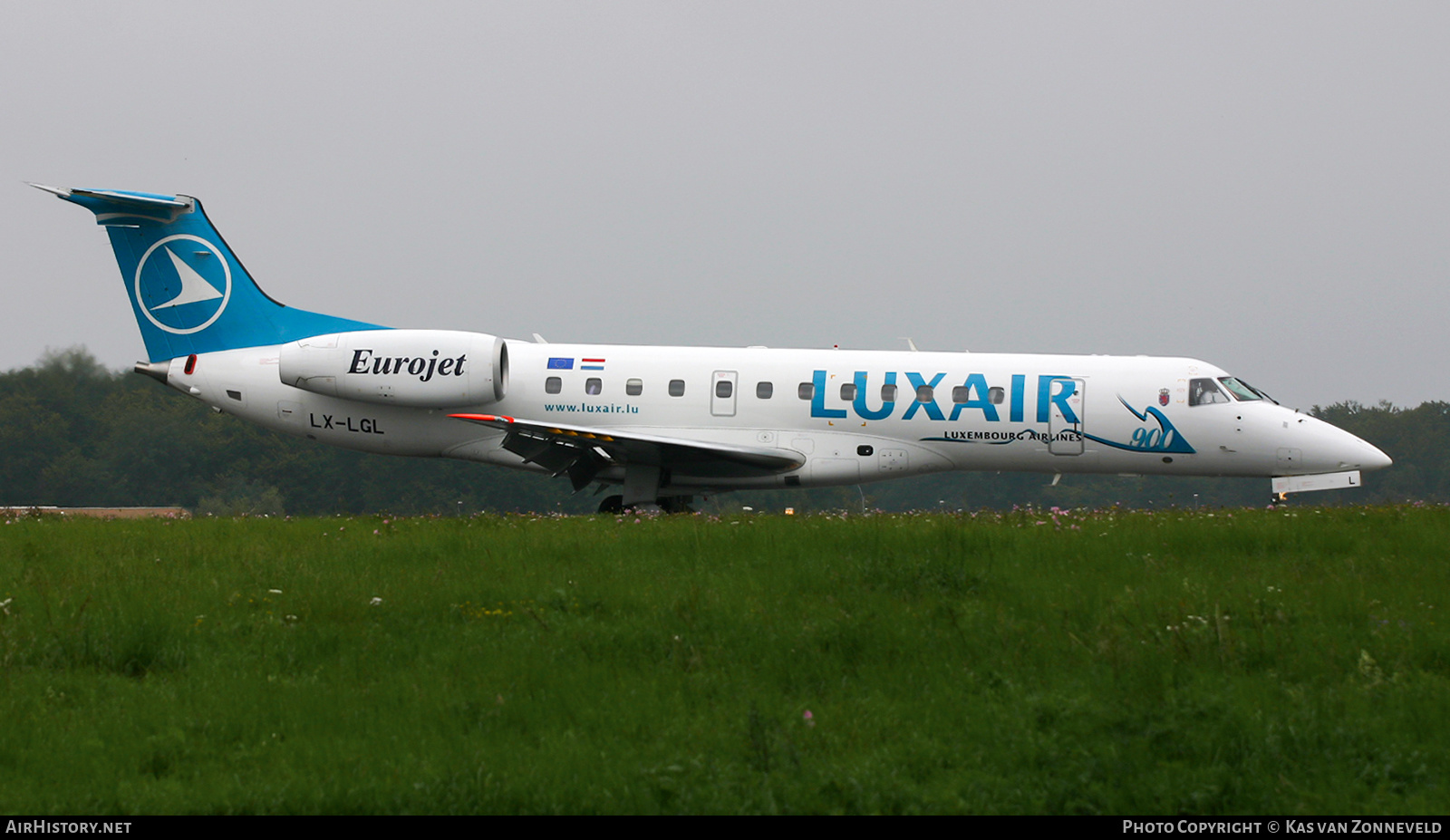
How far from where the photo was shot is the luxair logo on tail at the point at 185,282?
21.7m

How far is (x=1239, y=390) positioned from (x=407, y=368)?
1393cm

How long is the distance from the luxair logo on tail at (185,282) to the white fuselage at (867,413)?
1102mm

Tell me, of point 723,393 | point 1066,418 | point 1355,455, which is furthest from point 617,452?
point 1355,455

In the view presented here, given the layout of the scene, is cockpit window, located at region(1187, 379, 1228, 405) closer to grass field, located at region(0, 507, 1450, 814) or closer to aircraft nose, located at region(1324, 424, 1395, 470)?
aircraft nose, located at region(1324, 424, 1395, 470)

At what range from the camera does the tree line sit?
176 ft

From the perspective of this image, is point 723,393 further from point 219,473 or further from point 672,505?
point 219,473

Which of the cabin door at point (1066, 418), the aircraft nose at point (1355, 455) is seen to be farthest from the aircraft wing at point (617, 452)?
the aircraft nose at point (1355, 455)

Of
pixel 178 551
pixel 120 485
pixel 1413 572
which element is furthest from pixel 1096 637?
pixel 120 485

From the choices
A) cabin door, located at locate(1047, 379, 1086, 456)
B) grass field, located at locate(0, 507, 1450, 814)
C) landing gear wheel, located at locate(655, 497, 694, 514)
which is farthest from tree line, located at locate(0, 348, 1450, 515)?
grass field, located at locate(0, 507, 1450, 814)

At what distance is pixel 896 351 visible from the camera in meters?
21.1

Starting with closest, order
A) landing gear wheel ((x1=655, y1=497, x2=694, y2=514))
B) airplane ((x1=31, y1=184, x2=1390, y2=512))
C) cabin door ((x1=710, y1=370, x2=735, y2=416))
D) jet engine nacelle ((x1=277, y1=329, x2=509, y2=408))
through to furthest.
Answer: airplane ((x1=31, y1=184, x2=1390, y2=512)), jet engine nacelle ((x1=277, y1=329, x2=509, y2=408)), cabin door ((x1=710, y1=370, x2=735, y2=416)), landing gear wheel ((x1=655, y1=497, x2=694, y2=514))

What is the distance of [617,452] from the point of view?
19688mm

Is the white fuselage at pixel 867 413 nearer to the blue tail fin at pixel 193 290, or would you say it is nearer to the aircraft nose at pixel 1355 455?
the aircraft nose at pixel 1355 455

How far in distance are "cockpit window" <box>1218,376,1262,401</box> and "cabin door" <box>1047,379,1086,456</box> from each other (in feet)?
7.85
